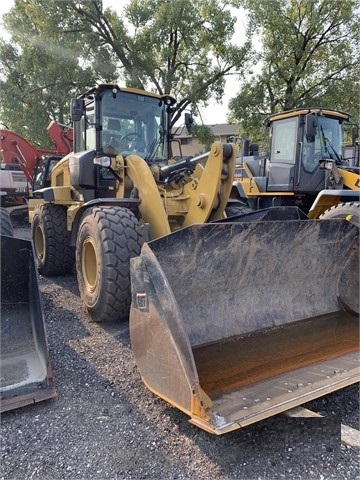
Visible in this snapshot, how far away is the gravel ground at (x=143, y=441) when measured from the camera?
2137mm

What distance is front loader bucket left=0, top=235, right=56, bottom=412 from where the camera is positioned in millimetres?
2676

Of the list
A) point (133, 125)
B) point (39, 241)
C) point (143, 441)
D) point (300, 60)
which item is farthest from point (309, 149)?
point (300, 60)

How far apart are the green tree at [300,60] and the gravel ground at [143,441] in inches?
632

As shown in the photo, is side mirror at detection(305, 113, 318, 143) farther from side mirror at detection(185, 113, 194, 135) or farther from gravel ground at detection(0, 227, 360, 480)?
gravel ground at detection(0, 227, 360, 480)

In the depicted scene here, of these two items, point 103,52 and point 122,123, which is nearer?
point 122,123

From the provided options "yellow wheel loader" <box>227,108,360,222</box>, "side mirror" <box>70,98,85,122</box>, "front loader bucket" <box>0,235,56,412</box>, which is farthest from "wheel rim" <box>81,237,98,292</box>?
"yellow wheel loader" <box>227,108,360,222</box>

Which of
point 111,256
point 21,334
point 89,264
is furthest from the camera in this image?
point 89,264

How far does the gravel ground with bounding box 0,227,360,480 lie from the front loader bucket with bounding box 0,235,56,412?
13 cm

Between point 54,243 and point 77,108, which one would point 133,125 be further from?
point 54,243

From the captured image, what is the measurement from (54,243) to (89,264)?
1830 millimetres

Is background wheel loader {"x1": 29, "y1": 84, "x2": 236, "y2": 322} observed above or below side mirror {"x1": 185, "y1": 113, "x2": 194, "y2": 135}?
below

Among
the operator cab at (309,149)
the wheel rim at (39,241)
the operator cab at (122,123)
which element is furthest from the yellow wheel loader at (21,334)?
the operator cab at (309,149)

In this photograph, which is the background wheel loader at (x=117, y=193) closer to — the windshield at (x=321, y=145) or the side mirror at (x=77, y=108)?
the side mirror at (x=77, y=108)

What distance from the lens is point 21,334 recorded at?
3242mm
